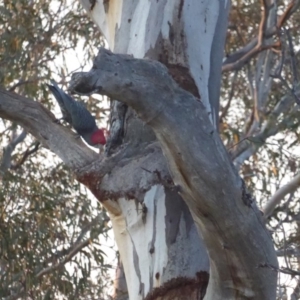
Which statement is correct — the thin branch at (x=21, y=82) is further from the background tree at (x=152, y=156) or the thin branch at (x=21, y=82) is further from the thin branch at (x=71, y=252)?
the background tree at (x=152, y=156)

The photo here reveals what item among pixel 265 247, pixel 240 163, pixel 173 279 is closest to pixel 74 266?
pixel 240 163

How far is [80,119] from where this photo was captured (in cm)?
317

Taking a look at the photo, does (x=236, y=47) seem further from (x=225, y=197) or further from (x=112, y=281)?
(x=225, y=197)

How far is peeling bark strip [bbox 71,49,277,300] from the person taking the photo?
1620 mm

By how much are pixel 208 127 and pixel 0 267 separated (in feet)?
10.5

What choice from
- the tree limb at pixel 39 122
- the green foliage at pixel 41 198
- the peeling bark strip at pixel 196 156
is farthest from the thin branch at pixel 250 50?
the peeling bark strip at pixel 196 156

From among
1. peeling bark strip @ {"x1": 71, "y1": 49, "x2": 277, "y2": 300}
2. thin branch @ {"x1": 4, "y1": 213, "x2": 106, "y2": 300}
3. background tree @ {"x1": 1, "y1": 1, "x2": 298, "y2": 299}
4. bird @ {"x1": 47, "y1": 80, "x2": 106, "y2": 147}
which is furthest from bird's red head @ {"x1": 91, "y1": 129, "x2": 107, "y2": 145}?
peeling bark strip @ {"x1": 71, "y1": 49, "x2": 277, "y2": 300}

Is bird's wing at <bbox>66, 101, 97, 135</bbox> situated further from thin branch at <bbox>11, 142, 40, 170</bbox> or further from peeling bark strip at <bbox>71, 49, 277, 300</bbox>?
thin branch at <bbox>11, 142, 40, 170</bbox>

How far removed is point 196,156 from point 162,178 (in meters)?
0.68

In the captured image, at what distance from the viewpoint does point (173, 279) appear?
223 cm

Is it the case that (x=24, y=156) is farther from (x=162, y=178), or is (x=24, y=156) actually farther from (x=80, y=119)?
(x=162, y=178)

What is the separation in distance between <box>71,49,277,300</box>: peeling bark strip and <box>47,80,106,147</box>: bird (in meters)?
1.28

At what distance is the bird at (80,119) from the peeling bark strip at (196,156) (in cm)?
128

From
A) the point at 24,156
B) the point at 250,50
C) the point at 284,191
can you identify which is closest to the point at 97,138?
the point at 284,191
